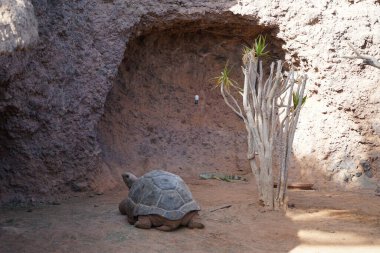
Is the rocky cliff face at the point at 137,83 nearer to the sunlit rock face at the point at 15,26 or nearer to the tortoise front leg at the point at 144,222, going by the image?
the sunlit rock face at the point at 15,26

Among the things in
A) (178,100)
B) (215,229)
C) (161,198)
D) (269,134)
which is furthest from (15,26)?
(178,100)

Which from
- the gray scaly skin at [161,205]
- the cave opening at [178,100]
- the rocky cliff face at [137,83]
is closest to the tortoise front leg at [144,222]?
the gray scaly skin at [161,205]

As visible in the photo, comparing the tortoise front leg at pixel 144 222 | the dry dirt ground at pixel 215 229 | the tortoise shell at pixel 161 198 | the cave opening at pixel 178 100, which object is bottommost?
the dry dirt ground at pixel 215 229

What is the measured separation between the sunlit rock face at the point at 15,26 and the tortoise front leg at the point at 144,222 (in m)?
2.19

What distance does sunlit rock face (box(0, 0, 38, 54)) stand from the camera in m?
4.22

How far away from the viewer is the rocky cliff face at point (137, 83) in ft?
22.5

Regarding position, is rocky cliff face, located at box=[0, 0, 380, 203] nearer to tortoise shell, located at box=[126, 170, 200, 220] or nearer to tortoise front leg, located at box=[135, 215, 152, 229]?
tortoise shell, located at box=[126, 170, 200, 220]

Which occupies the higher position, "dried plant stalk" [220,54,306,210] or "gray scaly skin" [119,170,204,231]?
"dried plant stalk" [220,54,306,210]

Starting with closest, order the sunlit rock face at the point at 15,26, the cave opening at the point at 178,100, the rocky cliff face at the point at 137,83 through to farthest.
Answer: the sunlit rock face at the point at 15,26
the rocky cliff face at the point at 137,83
the cave opening at the point at 178,100

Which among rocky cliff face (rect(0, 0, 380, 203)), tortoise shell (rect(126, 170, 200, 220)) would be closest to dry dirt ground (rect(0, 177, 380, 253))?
tortoise shell (rect(126, 170, 200, 220))

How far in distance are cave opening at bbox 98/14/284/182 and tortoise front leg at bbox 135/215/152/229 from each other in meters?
3.20

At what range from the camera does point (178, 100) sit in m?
9.82

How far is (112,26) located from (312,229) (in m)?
4.74

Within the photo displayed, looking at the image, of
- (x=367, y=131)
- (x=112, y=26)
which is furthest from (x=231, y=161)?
(x=112, y=26)
